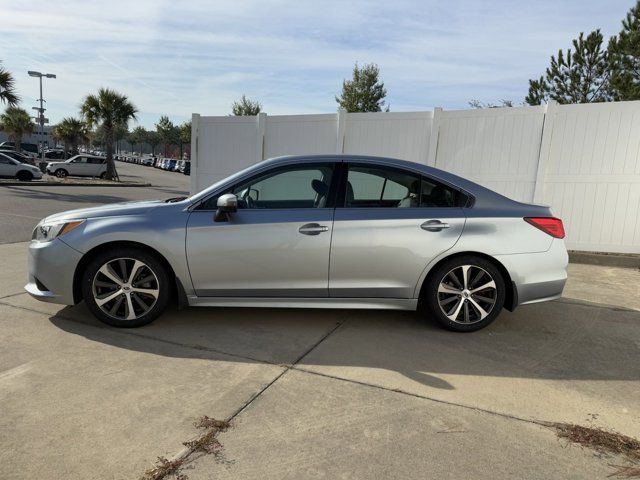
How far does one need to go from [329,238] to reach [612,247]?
19.5 feet

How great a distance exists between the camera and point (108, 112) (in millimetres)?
30156

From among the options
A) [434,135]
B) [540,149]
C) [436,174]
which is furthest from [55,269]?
[540,149]

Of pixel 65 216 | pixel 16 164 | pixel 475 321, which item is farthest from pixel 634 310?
pixel 16 164

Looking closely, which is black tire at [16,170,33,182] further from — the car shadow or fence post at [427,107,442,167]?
the car shadow

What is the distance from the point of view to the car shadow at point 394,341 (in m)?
3.65

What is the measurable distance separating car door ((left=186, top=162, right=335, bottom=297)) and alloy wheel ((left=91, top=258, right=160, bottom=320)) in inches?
15.7

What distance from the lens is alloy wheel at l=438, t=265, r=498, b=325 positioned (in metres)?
4.23

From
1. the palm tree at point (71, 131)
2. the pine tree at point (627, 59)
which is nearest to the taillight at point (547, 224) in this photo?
the pine tree at point (627, 59)

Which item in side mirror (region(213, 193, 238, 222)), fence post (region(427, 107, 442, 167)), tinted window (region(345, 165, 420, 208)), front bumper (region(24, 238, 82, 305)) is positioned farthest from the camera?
fence post (region(427, 107, 442, 167))

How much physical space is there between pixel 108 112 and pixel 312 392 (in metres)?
31.5

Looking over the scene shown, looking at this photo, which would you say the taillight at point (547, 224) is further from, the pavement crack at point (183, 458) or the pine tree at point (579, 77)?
the pine tree at point (579, 77)

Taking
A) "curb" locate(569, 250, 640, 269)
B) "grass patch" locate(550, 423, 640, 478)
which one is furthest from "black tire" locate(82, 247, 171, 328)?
"curb" locate(569, 250, 640, 269)

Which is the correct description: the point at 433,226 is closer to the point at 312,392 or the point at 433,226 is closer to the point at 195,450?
the point at 312,392

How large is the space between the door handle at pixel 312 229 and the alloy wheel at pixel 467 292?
3.82ft
